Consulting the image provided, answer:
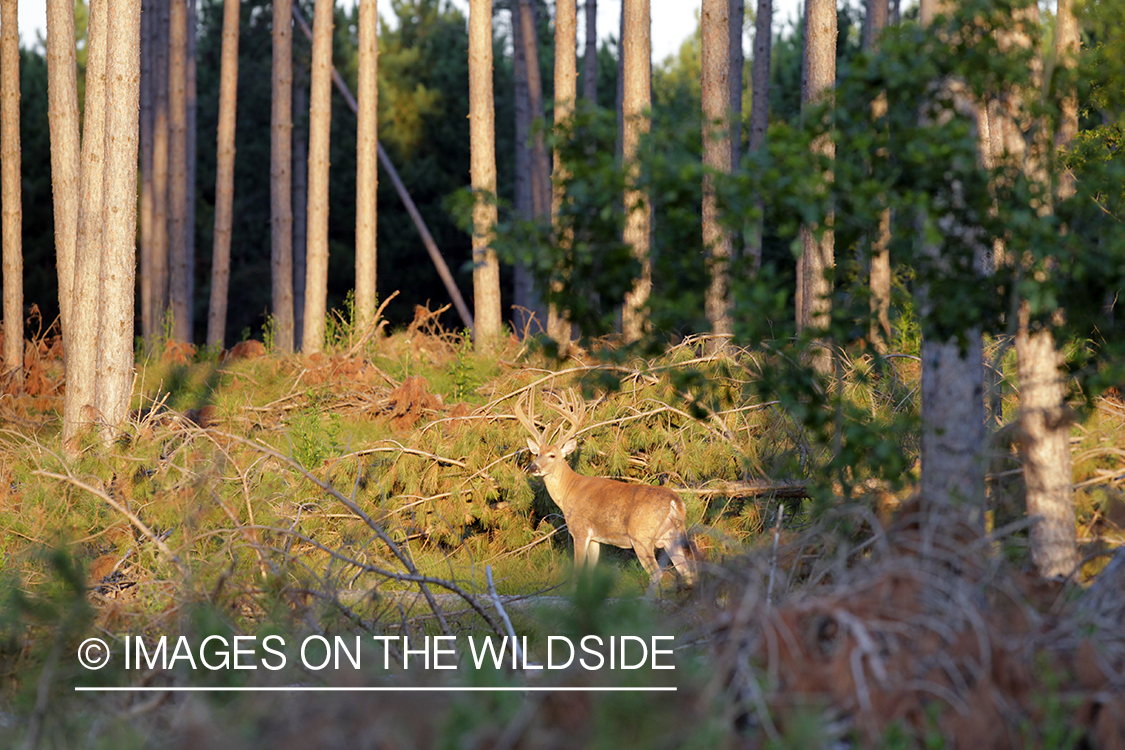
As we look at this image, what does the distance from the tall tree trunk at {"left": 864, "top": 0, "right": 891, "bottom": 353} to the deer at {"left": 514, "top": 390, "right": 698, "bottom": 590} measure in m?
2.16

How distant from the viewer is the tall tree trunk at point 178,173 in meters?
20.4

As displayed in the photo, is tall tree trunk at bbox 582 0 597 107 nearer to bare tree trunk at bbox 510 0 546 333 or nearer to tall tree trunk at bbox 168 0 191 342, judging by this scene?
bare tree trunk at bbox 510 0 546 333

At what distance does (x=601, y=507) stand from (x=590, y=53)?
16.8 metres

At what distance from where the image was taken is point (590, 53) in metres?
23.8

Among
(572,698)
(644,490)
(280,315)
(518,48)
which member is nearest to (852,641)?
(572,698)

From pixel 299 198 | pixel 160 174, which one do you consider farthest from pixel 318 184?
pixel 299 198

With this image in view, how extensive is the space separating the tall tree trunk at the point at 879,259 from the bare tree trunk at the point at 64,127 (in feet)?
30.7

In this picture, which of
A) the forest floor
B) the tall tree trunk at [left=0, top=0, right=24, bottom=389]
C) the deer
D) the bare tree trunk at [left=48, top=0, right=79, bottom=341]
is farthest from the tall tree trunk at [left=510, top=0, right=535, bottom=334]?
the deer

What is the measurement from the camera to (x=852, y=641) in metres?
3.94

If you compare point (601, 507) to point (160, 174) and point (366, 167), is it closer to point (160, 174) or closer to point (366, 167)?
point (366, 167)

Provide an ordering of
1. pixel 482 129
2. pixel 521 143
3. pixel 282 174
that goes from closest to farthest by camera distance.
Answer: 1. pixel 482 129
2. pixel 282 174
3. pixel 521 143

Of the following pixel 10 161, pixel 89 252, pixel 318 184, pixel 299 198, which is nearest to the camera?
pixel 89 252

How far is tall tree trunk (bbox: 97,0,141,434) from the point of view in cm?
1022

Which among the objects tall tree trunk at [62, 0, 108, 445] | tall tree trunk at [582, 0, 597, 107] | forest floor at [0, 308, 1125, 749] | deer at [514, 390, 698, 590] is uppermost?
tall tree trunk at [582, 0, 597, 107]
